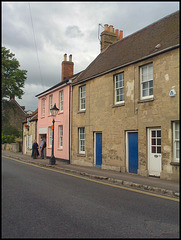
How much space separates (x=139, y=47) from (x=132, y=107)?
12.0 feet

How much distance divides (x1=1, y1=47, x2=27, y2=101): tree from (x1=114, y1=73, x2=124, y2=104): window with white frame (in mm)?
13877

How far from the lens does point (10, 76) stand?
947 mm

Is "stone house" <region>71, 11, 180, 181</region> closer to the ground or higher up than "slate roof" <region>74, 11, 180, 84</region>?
closer to the ground

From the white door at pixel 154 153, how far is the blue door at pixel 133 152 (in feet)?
3.28

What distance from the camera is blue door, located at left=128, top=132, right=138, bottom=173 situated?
13.4 m

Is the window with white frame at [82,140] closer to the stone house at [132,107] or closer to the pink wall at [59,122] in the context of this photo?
the stone house at [132,107]

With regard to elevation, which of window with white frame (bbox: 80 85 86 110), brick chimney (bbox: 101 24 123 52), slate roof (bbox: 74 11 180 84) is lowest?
window with white frame (bbox: 80 85 86 110)

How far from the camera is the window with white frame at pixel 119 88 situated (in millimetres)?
14805

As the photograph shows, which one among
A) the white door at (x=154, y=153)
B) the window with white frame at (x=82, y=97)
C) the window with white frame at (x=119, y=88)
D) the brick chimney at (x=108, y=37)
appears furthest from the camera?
the brick chimney at (x=108, y=37)

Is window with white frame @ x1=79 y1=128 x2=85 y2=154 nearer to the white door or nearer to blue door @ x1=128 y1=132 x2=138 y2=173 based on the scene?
blue door @ x1=128 y1=132 x2=138 y2=173

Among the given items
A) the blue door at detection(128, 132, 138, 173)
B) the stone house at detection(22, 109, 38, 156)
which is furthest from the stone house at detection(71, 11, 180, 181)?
the stone house at detection(22, 109, 38, 156)

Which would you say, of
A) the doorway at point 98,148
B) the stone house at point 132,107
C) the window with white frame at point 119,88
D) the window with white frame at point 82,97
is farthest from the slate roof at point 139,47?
the doorway at point 98,148

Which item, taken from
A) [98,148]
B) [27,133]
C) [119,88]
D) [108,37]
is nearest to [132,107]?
[119,88]

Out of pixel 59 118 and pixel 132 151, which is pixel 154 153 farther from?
pixel 59 118
